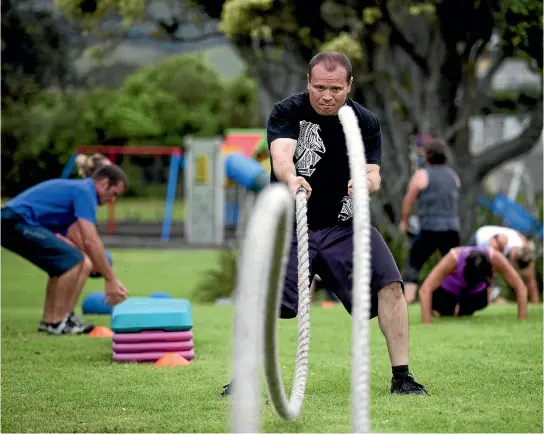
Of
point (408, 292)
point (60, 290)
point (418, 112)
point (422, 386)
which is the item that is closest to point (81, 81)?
point (418, 112)

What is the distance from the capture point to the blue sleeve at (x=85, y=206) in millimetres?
8555

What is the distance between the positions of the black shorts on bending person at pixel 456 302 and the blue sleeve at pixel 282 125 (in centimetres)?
463

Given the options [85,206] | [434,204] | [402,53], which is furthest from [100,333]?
[402,53]

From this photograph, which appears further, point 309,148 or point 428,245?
point 428,245

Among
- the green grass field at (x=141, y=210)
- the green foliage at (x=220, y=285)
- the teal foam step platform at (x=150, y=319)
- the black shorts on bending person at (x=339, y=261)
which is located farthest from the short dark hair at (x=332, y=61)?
the green grass field at (x=141, y=210)

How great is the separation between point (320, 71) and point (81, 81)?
25.4 meters

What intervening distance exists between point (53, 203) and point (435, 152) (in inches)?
171

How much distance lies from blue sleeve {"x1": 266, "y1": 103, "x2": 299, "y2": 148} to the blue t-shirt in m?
3.32

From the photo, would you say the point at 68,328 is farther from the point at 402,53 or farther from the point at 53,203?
the point at 402,53

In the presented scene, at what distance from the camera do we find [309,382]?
6.25 m

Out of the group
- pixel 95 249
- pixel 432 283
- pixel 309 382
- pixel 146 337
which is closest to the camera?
pixel 309 382

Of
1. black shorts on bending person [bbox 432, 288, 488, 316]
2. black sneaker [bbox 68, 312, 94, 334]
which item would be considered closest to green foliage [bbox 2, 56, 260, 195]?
black shorts on bending person [bbox 432, 288, 488, 316]

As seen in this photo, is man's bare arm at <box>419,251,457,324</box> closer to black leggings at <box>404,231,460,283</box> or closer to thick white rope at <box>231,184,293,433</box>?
black leggings at <box>404,231,460,283</box>

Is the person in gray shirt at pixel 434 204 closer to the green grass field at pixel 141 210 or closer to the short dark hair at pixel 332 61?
Answer: the short dark hair at pixel 332 61
